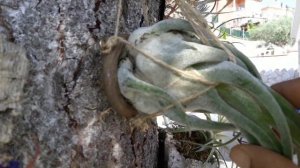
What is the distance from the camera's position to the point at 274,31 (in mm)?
12023

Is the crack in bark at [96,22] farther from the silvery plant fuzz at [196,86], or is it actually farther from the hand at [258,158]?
the hand at [258,158]

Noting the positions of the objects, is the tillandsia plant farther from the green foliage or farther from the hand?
the green foliage

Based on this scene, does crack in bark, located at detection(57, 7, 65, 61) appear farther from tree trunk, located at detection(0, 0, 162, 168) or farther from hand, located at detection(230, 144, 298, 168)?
hand, located at detection(230, 144, 298, 168)

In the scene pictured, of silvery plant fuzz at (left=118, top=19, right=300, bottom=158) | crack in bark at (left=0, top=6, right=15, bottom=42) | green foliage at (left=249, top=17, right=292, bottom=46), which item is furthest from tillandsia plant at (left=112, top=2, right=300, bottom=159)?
green foliage at (left=249, top=17, right=292, bottom=46)

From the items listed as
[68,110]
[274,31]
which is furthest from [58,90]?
[274,31]

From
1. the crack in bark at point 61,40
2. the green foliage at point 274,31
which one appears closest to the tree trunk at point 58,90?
the crack in bark at point 61,40

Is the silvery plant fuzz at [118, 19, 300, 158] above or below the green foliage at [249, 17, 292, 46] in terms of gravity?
above

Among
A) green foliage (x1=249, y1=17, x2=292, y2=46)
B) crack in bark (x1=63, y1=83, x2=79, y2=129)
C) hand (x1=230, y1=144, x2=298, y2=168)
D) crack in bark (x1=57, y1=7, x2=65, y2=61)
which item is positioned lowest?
green foliage (x1=249, y1=17, x2=292, y2=46)

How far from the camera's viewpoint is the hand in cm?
44

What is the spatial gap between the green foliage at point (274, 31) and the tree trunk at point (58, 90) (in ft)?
37.2

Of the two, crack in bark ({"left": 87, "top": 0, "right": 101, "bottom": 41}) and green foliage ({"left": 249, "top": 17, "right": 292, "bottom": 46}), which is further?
green foliage ({"left": 249, "top": 17, "right": 292, "bottom": 46})

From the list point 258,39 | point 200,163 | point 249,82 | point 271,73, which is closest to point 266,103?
point 249,82

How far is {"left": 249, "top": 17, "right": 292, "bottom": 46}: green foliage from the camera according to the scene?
11.6m

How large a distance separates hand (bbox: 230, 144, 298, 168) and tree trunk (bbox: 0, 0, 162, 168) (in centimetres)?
13
